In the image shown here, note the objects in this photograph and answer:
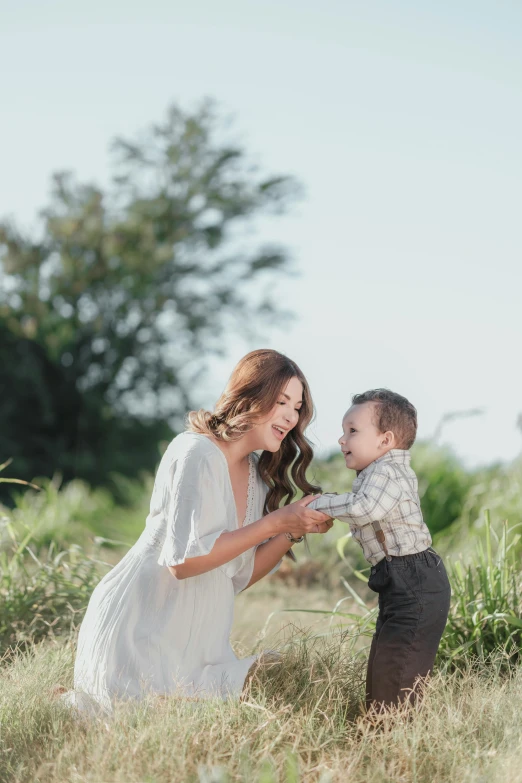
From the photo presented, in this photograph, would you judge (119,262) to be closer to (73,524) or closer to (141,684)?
(73,524)

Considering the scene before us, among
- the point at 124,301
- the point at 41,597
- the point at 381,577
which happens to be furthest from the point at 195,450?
the point at 124,301

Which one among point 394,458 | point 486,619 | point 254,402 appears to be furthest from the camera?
point 486,619

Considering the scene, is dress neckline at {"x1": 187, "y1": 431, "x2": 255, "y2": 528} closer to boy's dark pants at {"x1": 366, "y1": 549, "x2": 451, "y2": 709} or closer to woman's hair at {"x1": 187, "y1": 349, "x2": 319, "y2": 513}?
woman's hair at {"x1": 187, "y1": 349, "x2": 319, "y2": 513}

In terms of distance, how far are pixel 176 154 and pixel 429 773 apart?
20011 millimetres

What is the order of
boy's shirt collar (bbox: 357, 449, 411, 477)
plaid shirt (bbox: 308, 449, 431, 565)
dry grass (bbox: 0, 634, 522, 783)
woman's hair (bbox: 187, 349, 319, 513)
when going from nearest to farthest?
dry grass (bbox: 0, 634, 522, 783)
plaid shirt (bbox: 308, 449, 431, 565)
boy's shirt collar (bbox: 357, 449, 411, 477)
woman's hair (bbox: 187, 349, 319, 513)

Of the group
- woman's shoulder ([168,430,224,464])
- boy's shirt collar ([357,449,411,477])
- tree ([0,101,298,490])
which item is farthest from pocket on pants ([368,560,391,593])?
tree ([0,101,298,490])

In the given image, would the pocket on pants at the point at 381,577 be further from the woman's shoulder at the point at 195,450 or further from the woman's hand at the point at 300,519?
the woman's shoulder at the point at 195,450

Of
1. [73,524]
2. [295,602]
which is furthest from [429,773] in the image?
[73,524]

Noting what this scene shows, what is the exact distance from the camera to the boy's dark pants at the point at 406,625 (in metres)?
3.01

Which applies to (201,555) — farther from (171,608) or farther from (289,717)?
(289,717)

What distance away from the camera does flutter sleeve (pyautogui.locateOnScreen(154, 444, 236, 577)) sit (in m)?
3.04

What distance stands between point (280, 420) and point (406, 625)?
2.92 ft

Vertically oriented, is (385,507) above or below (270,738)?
above

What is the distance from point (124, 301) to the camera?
20547 millimetres
